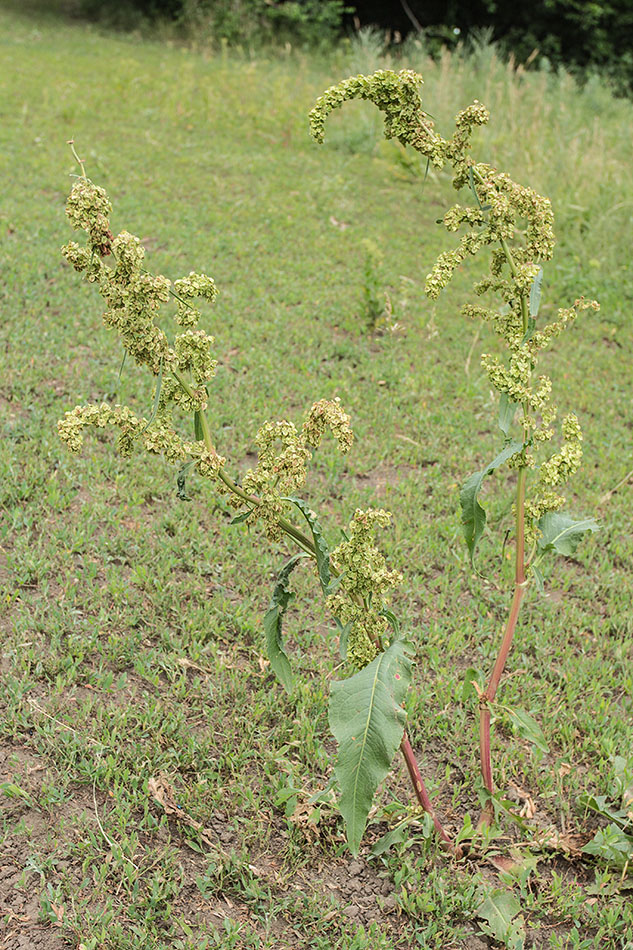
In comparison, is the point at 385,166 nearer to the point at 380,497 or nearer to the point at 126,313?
the point at 380,497

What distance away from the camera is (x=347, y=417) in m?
2.09

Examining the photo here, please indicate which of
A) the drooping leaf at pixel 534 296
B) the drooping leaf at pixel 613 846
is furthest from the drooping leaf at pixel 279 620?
the drooping leaf at pixel 613 846

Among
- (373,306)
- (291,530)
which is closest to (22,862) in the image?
(291,530)

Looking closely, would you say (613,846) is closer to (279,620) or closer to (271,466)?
(279,620)

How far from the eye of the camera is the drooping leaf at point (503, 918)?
88.7 inches

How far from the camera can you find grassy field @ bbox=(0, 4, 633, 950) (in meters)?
2.38

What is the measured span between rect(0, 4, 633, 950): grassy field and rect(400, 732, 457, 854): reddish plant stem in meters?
0.06

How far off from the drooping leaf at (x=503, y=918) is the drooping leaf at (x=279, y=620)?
850mm

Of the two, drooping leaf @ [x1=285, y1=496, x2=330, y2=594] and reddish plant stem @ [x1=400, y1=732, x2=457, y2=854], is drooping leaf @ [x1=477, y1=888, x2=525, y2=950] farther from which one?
drooping leaf @ [x1=285, y1=496, x2=330, y2=594]

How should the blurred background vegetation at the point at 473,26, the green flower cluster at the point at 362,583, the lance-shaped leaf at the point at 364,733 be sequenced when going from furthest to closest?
the blurred background vegetation at the point at 473,26, the green flower cluster at the point at 362,583, the lance-shaped leaf at the point at 364,733

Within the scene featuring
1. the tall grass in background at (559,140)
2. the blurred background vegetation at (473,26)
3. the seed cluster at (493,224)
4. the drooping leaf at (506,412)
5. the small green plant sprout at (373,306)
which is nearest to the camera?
the seed cluster at (493,224)

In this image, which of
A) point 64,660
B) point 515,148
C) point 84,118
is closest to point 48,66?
point 84,118

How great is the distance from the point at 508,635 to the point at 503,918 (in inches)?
30.7

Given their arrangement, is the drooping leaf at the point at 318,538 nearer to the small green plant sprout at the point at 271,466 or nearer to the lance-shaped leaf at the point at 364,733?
the small green plant sprout at the point at 271,466
